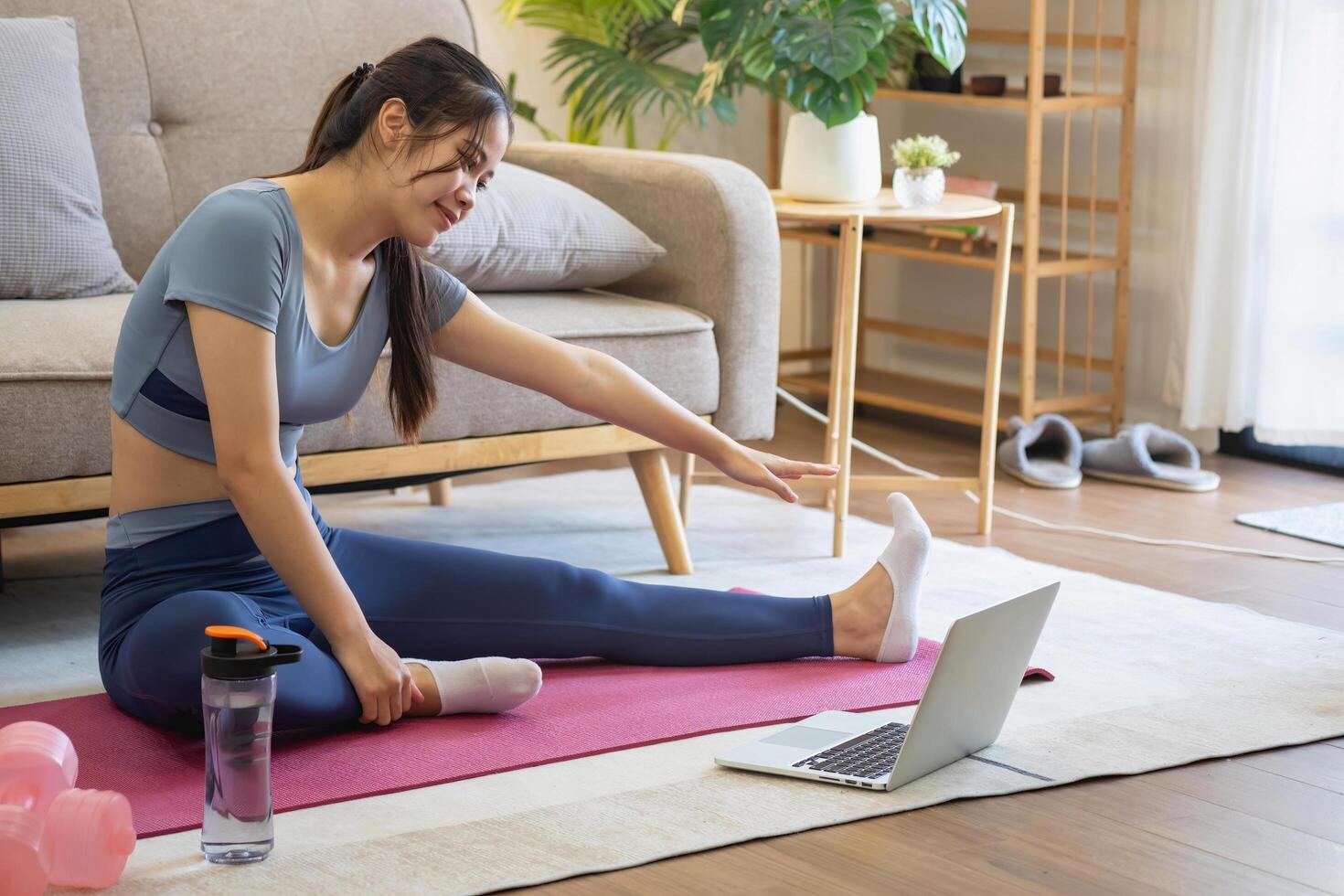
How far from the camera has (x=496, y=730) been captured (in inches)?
65.9

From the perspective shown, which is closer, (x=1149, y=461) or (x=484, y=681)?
(x=484, y=681)

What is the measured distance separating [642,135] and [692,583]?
187 centimetres

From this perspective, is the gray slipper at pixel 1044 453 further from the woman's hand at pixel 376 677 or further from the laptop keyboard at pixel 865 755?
the woman's hand at pixel 376 677

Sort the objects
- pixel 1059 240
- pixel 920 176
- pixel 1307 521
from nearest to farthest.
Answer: pixel 920 176 < pixel 1307 521 < pixel 1059 240

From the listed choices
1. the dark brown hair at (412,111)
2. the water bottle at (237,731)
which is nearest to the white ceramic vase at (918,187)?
the dark brown hair at (412,111)

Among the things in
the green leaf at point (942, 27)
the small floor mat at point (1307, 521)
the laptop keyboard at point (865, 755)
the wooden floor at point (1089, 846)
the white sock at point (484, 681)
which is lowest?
the small floor mat at point (1307, 521)

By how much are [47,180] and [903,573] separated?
1.23 meters

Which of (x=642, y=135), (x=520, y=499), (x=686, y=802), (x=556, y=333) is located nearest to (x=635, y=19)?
(x=642, y=135)

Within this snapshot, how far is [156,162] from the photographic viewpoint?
2.47 m

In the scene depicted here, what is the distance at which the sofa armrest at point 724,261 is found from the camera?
7.88ft

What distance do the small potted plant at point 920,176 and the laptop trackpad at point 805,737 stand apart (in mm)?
1245

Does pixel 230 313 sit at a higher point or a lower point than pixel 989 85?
lower

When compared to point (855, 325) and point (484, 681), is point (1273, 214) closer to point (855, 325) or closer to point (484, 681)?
point (855, 325)

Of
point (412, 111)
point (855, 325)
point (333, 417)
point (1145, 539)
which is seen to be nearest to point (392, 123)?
point (412, 111)
